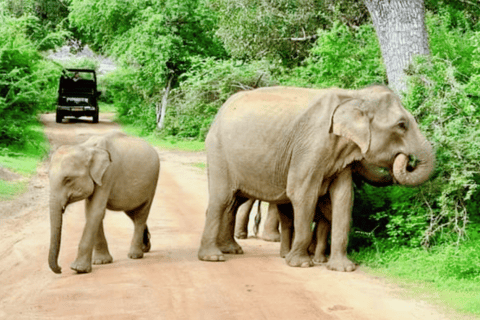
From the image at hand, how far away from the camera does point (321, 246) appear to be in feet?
35.0

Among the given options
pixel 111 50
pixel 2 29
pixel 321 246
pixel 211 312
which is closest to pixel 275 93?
pixel 321 246

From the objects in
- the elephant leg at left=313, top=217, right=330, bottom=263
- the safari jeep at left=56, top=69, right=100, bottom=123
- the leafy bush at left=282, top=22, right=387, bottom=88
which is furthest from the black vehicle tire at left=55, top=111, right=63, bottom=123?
the elephant leg at left=313, top=217, right=330, bottom=263

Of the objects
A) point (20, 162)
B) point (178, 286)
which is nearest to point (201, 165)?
point (20, 162)

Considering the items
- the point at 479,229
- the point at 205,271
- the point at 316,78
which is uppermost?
the point at 316,78

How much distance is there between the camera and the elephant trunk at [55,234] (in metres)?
9.37

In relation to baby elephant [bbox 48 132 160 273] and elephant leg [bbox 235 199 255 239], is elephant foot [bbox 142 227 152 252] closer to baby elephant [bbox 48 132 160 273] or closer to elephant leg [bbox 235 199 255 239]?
baby elephant [bbox 48 132 160 273]

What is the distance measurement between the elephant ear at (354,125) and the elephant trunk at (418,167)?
0.43 meters

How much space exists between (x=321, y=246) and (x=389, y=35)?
4.75m

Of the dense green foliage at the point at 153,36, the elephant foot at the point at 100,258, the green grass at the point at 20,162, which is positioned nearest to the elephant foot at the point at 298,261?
the elephant foot at the point at 100,258

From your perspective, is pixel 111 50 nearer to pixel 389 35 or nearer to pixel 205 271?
pixel 389 35

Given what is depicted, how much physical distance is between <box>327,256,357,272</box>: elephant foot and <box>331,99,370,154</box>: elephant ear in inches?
51.7

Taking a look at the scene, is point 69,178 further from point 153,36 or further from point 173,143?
point 153,36

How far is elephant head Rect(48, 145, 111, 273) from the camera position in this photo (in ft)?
30.9

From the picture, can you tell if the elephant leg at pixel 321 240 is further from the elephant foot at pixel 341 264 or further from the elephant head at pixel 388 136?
the elephant head at pixel 388 136
